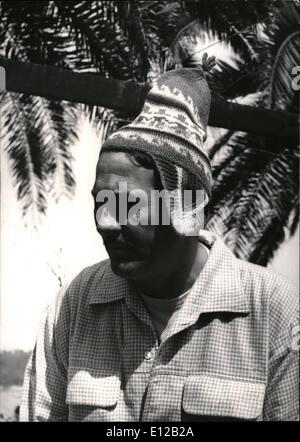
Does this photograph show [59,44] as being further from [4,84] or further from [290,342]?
[290,342]

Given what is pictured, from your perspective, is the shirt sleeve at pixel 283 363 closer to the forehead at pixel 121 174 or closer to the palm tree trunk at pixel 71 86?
the forehead at pixel 121 174

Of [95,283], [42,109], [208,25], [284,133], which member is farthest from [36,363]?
[42,109]

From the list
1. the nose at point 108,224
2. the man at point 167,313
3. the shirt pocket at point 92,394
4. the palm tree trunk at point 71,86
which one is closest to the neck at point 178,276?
the man at point 167,313

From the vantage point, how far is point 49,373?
3316mm

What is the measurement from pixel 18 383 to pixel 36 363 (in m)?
11.8

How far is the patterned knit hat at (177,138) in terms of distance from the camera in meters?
3.01

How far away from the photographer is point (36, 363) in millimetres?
3346

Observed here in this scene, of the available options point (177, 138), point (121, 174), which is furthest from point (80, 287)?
point (177, 138)

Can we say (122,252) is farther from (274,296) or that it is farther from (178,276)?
(274,296)

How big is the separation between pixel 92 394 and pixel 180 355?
372 millimetres

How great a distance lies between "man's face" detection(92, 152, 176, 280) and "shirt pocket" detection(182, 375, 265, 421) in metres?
0.46

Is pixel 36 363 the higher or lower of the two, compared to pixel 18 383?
higher

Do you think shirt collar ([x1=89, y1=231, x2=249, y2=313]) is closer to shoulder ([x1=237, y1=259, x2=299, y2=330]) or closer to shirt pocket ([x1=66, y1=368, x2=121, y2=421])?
shoulder ([x1=237, y1=259, x2=299, y2=330])

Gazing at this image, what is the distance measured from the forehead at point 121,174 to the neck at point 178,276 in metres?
0.29
